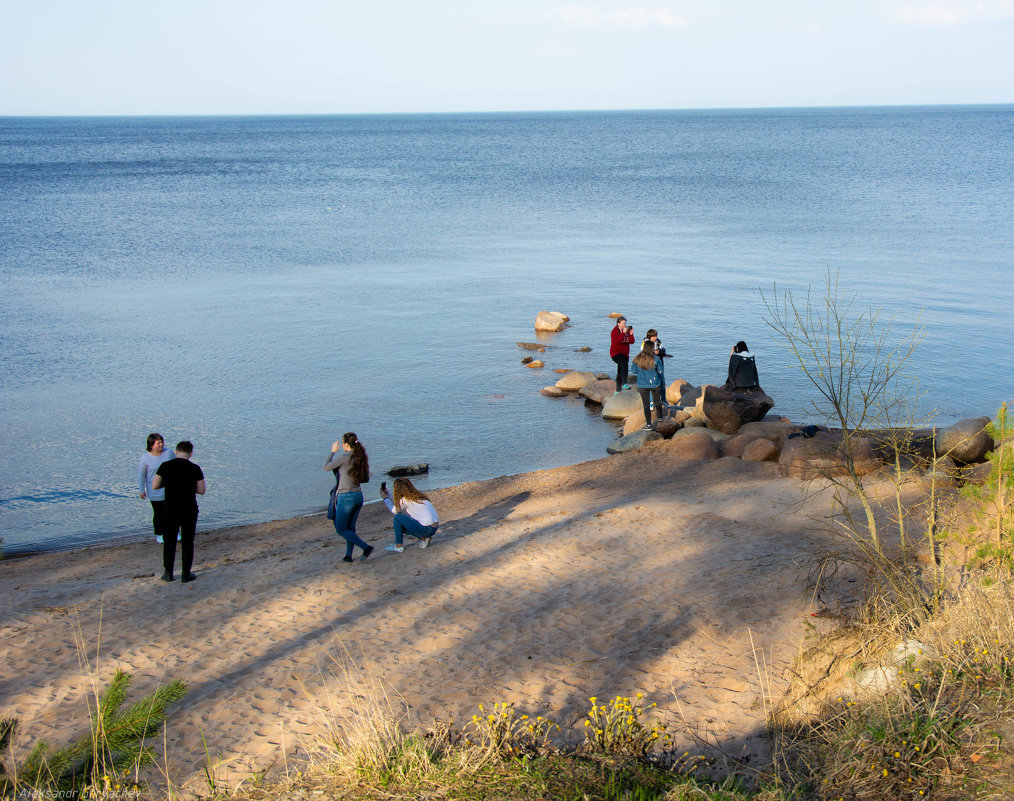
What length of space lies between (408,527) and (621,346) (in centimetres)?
869

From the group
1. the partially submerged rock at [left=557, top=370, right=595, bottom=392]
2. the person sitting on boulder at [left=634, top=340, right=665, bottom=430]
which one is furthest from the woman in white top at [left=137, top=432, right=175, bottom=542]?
the partially submerged rock at [left=557, top=370, right=595, bottom=392]

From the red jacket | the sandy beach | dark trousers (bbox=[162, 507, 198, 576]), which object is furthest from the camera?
the red jacket

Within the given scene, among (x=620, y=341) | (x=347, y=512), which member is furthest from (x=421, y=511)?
(x=620, y=341)

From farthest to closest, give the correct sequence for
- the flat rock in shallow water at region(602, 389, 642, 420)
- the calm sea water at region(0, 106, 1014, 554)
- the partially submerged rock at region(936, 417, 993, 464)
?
Answer: the flat rock in shallow water at region(602, 389, 642, 420) → the calm sea water at region(0, 106, 1014, 554) → the partially submerged rock at region(936, 417, 993, 464)

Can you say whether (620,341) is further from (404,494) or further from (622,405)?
(404,494)

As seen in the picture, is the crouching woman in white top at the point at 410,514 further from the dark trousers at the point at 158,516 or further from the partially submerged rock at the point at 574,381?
the partially submerged rock at the point at 574,381

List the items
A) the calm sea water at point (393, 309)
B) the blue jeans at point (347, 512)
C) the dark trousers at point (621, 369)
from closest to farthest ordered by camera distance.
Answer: the blue jeans at point (347, 512) → the calm sea water at point (393, 309) → the dark trousers at point (621, 369)

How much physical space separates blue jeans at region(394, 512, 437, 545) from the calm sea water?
3.72 m

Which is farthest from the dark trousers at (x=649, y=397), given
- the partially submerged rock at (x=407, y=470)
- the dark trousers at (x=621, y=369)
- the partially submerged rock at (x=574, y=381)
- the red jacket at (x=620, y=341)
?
the partially submerged rock at (x=407, y=470)

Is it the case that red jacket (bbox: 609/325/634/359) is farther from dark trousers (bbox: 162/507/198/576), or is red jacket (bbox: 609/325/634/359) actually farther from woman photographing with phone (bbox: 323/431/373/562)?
dark trousers (bbox: 162/507/198/576)

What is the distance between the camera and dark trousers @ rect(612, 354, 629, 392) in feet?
59.1

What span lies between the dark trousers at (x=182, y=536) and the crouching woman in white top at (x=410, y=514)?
2349 millimetres

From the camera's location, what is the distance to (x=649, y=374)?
1502 cm

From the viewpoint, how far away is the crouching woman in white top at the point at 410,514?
10.2 m
